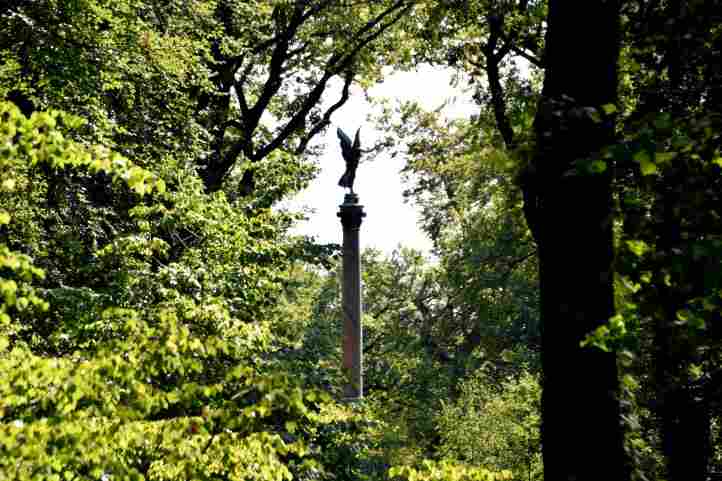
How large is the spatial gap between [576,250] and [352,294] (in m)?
10.9

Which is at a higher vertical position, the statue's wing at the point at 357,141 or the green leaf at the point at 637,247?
the statue's wing at the point at 357,141

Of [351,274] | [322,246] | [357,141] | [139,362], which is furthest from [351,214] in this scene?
[139,362]

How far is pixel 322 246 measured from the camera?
18.9 meters

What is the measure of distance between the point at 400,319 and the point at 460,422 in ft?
31.1

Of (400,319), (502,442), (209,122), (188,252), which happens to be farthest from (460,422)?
(188,252)

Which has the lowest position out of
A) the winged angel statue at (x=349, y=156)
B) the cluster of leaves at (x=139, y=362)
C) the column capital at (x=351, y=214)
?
the cluster of leaves at (x=139, y=362)

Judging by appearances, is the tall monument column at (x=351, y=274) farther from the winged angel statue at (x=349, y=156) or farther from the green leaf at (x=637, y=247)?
the green leaf at (x=637, y=247)

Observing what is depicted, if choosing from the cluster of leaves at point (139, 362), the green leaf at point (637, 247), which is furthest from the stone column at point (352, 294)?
the green leaf at point (637, 247)

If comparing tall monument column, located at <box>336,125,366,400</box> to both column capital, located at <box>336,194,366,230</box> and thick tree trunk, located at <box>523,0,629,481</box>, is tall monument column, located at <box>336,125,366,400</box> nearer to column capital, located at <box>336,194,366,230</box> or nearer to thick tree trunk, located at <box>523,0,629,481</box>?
column capital, located at <box>336,194,366,230</box>

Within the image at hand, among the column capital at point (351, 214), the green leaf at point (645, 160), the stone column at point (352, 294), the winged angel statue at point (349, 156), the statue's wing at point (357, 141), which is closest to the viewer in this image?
the green leaf at point (645, 160)

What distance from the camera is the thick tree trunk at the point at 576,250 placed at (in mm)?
4391

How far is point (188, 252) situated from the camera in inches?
452

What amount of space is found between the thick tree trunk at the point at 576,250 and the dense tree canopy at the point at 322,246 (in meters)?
0.01

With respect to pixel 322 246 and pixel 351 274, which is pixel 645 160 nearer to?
pixel 351 274
